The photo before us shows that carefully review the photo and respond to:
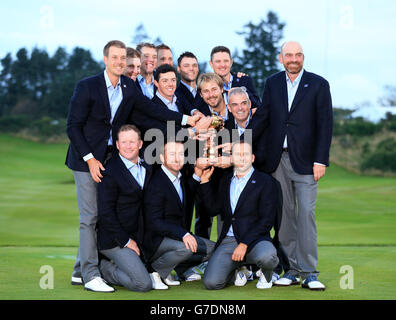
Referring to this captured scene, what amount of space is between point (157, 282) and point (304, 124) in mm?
2181

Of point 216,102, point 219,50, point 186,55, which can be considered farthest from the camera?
point 219,50

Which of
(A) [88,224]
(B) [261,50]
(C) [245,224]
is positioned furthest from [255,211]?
(B) [261,50]

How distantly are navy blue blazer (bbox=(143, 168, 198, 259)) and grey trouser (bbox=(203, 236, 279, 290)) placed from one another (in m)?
0.43

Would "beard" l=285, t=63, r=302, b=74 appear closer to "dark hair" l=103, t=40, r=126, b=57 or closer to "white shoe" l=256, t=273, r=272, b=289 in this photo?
"dark hair" l=103, t=40, r=126, b=57

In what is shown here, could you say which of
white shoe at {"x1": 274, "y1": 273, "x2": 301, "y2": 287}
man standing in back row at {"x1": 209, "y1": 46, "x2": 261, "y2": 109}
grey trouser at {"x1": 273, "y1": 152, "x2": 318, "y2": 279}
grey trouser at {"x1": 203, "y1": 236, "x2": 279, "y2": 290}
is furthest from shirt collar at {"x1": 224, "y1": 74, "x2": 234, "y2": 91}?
white shoe at {"x1": 274, "y1": 273, "x2": 301, "y2": 287}

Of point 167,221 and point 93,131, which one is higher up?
point 93,131

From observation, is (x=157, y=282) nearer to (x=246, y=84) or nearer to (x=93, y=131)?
(x=93, y=131)

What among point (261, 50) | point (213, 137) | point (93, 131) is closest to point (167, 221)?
point (213, 137)

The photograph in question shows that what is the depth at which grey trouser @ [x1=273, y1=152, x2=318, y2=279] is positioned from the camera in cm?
631

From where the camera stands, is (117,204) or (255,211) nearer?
(117,204)

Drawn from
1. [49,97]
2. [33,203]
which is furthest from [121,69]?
[49,97]

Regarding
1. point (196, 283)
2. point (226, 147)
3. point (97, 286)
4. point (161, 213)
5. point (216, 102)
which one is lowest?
point (196, 283)

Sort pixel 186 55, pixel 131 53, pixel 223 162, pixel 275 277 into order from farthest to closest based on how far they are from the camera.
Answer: pixel 186 55 → pixel 131 53 → pixel 223 162 → pixel 275 277

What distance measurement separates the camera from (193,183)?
6766 mm
